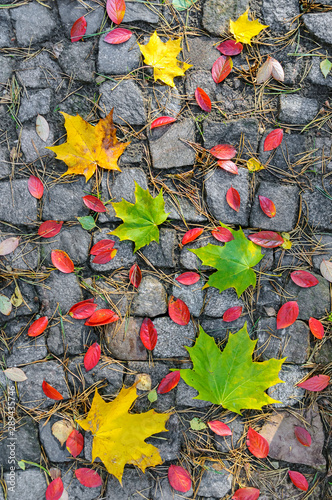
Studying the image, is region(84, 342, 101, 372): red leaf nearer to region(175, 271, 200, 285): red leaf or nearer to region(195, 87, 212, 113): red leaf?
region(175, 271, 200, 285): red leaf

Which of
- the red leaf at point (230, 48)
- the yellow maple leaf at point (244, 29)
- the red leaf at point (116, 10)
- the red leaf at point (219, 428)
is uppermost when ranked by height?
the red leaf at point (116, 10)

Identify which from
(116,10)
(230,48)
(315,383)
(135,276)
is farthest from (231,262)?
(116,10)

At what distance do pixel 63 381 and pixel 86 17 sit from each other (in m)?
2.12

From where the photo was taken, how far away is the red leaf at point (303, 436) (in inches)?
79.8

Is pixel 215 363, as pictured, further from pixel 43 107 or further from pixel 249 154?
pixel 43 107

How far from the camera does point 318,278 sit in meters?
2.06

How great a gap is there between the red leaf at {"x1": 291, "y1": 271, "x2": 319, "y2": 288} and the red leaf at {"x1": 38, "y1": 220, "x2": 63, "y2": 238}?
4.64 ft

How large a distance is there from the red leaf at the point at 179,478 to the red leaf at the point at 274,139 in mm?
1937

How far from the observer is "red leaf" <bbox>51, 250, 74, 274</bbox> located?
2.00 meters

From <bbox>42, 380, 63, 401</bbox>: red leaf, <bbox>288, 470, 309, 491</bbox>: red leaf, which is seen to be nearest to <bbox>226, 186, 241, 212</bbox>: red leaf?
<bbox>42, 380, 63, 401</bbox>: red leaf

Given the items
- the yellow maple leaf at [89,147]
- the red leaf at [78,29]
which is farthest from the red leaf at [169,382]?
the red leaf at [78,29]

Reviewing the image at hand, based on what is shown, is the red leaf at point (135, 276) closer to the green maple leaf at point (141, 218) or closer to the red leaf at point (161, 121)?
the green maple leaf at point (141, 218)

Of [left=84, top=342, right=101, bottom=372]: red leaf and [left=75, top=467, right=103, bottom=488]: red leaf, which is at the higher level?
[left=84, top=342, right=101, bottom=372]: red leaf

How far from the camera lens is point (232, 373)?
192cm
